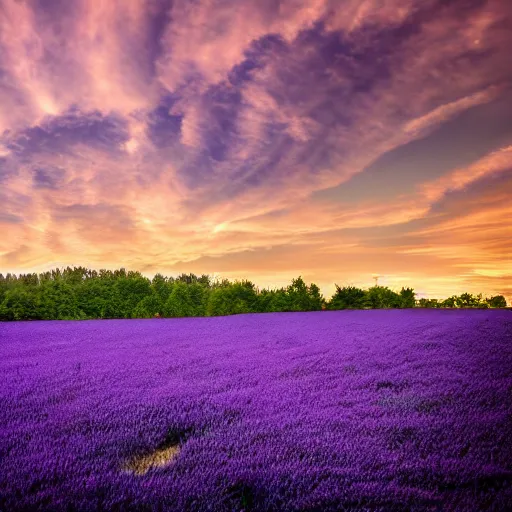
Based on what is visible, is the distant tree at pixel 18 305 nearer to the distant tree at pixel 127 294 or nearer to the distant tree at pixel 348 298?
the distant tree at pixel 127 294

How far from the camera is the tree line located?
68.9 feet

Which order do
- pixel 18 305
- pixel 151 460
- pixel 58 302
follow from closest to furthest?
pixel 151 460 → pixel 18 305 → pixel 58 302

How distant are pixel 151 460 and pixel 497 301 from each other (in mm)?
27721

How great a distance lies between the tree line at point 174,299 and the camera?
21000 millimetres

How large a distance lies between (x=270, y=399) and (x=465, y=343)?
5.55 m

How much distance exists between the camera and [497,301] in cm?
2392

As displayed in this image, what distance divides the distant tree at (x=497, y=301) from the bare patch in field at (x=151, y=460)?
89.3 ft

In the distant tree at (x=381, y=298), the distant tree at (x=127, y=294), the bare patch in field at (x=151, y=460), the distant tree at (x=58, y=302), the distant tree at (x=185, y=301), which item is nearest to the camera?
the bare patch in field at (x=151, y=460)

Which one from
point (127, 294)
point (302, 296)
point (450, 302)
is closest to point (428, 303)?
point (450, 302)

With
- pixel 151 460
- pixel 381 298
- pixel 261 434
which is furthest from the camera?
pixel 381 298

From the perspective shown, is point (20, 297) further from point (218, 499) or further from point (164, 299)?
point (218, 499)

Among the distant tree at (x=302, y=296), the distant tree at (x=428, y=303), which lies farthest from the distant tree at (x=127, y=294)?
the distant tree at (x=428, y=303)

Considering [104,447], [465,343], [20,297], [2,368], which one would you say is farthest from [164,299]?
[104,447]

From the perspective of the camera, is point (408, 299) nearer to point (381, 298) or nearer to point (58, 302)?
point (381, 298)
